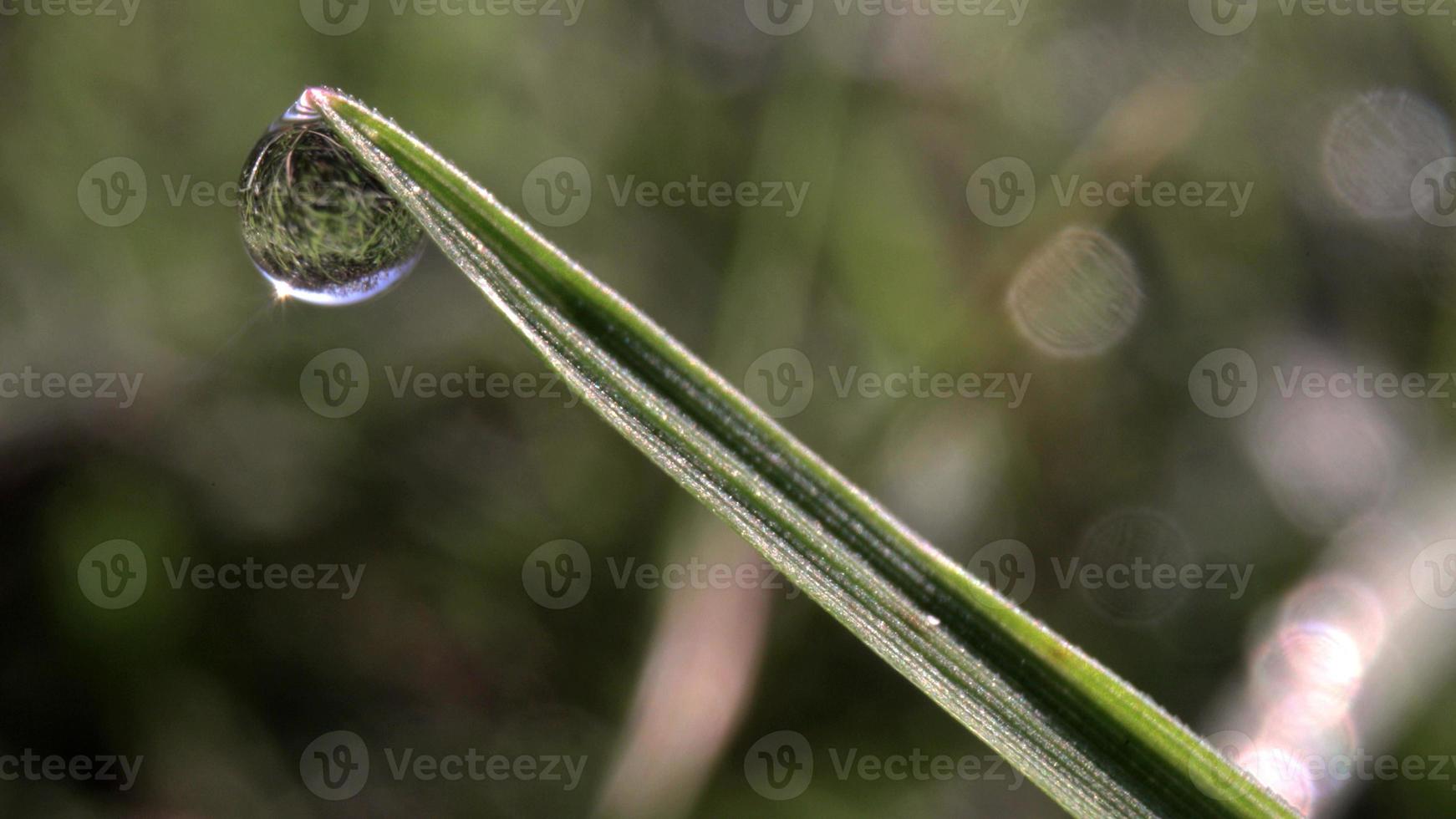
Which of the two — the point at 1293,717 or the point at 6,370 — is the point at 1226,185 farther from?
the point at 6,370

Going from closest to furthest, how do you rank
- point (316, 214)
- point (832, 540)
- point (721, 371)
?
1. point (832, 540)
2. point (316, 214)
3. point (721, 371)

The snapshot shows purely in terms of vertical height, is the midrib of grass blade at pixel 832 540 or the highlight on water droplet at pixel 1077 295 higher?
the highlight on water droplet at pixel 1077 295

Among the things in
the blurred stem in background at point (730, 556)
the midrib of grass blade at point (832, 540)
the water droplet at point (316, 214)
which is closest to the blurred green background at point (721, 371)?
the blurred stem in background at point (730, 556)

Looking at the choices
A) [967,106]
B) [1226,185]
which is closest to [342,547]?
[967,106]

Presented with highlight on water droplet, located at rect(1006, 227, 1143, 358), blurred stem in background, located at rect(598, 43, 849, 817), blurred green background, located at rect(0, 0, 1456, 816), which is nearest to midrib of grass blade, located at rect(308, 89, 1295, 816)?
blurred stem in background, located at rect(598, 43, 849, 817)

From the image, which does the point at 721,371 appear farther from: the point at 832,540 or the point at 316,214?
the point at 832,540

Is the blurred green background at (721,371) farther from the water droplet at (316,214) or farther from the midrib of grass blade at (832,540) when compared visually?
the midrib of grass blade at (832,540)

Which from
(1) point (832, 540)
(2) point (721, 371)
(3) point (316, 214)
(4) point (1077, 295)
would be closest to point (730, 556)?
(2) point (721, 371)
